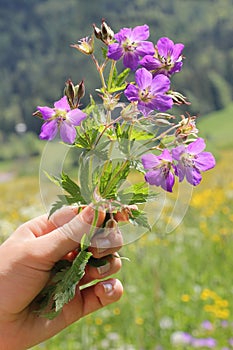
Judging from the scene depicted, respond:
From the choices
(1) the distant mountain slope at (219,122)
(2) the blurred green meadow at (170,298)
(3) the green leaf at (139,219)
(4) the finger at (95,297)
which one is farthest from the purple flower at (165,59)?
(1) the distant mountain slope at (219,122)

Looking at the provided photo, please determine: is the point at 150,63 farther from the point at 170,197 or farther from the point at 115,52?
the point at 170,197

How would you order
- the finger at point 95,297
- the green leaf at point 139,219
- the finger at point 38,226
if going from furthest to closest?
the finger at point 95,297 < the finger at point 38,226 < the green leaf at point 139,219

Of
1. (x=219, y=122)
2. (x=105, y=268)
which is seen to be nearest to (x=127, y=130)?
(x=105, y=268)

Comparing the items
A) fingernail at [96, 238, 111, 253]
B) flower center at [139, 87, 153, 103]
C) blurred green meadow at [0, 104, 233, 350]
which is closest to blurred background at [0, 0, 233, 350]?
blurred green meadow at [0, 104, 233, 350]

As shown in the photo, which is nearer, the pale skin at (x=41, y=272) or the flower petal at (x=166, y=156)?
the flower petal at (x=166, y=156)

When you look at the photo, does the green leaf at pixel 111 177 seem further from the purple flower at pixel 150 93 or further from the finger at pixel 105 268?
the finger at pixel 105 268

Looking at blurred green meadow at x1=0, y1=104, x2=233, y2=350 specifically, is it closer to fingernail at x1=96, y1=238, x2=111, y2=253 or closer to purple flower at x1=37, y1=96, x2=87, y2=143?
fingernail at x1=96, y1=238, x2=111, y2=253

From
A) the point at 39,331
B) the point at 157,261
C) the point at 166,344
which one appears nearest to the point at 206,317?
the point at 166,344
